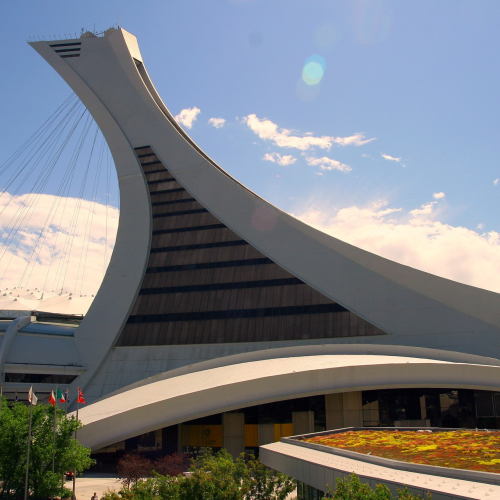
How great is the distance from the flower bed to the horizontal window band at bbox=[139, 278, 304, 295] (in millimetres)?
19159

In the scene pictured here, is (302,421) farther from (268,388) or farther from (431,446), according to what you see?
(431,446)

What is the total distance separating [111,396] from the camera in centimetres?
3162

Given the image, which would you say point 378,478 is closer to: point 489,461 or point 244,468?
point 489,461

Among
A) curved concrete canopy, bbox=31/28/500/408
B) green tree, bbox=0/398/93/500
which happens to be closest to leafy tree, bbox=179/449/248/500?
green tree, bbox=0/398/93/500

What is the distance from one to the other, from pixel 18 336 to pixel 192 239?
51.5 ft

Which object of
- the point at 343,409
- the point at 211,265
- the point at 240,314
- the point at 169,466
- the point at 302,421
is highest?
the point at 211,265

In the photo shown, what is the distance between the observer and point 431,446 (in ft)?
50.8

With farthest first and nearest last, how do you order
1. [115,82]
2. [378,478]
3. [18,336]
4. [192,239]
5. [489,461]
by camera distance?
1. [115,82]
2. [192,239]
3. [18,336]
4. [489,461]
5. [378,478]

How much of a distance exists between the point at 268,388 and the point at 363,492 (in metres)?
16.7

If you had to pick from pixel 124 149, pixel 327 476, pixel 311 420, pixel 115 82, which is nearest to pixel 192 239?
pixel 124 149

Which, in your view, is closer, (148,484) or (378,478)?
(378,478)

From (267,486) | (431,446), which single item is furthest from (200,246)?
(431,446)

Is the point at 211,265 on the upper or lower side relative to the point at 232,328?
upper

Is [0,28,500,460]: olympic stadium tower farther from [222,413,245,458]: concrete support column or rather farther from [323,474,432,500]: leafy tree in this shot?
[323,474,432,500]: leafy tree
